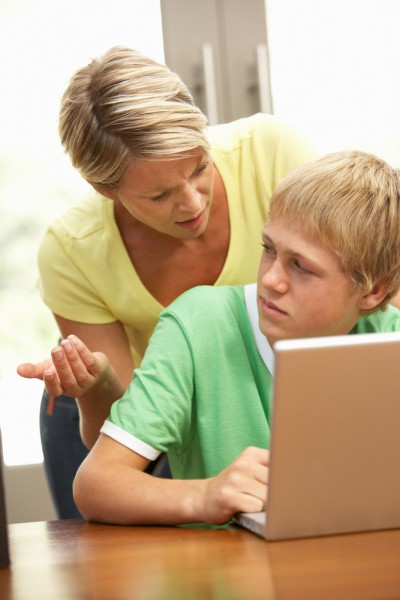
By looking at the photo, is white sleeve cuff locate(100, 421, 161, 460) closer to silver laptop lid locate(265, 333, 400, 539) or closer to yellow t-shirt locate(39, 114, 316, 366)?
silver laptop lid locate(265, 333, 400, 539)

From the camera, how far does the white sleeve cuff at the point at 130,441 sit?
1.27 m

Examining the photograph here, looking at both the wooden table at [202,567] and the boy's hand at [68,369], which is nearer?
the wooden table at [202,567]

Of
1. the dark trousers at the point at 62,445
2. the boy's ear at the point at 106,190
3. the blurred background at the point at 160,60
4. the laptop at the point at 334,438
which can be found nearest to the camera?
the laptop at the point at 334,438

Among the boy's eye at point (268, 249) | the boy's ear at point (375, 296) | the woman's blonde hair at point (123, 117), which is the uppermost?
the woman's blonde hair at point (123, 117)

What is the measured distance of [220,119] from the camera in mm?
2879

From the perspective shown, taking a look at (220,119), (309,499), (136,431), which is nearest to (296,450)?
(309,499)

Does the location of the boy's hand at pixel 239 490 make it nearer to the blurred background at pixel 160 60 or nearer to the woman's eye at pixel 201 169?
the woman's eye at pixel 201 169

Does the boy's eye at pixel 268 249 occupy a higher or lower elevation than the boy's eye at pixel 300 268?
higher

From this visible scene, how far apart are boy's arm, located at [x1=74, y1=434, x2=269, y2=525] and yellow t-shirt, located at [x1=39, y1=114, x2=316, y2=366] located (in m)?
0.57

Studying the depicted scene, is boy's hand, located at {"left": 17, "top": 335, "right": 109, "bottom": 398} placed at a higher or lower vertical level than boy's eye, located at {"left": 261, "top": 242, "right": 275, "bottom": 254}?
lower

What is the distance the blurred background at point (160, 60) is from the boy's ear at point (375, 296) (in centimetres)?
156

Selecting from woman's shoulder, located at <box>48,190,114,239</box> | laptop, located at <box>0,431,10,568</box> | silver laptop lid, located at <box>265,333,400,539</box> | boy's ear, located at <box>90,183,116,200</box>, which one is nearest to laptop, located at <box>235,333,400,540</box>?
silver laptop lid, located at <box>265,333,400,539</box>

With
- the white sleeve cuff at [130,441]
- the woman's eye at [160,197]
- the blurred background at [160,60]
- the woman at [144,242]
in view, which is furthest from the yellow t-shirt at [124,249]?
the blurred background at [160,60]

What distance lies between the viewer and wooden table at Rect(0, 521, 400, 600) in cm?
76
